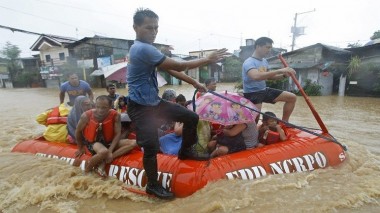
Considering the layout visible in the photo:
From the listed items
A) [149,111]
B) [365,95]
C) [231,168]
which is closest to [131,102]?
[149,111]

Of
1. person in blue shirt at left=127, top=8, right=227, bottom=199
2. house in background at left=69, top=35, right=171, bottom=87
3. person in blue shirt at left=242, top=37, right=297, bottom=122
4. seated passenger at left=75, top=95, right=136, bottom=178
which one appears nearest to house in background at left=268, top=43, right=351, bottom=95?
house in background at left=69, top=35, right=171, bottom=87

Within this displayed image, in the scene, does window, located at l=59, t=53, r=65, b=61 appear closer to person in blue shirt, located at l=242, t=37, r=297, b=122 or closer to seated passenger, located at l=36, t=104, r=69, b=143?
seated passenger, located at l=36, t=104, r=69, b=143

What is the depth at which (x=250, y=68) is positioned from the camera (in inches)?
167

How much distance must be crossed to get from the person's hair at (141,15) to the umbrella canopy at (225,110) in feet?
4.45

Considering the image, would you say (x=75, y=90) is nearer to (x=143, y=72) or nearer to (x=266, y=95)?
(x=143, y=72)

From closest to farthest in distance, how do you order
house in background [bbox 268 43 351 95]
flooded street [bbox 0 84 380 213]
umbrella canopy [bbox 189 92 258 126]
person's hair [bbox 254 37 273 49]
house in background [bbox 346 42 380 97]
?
flooded street [bbox 0 84 380 213] < umbrella canopy [bbox 189 92 258 126] < person's hair [bbox 254 37 273 49] < house in background [bbox 346 42 380 97] < house in background [bbox 268 43 351 95]

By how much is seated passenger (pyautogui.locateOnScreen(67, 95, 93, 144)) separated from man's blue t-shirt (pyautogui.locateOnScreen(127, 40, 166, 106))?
1911mm

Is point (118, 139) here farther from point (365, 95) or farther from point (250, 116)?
point (365, 95)

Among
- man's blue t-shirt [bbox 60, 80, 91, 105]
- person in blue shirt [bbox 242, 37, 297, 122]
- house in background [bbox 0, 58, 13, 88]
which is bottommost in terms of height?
house in background [bbox 0, 58, 13, 88]

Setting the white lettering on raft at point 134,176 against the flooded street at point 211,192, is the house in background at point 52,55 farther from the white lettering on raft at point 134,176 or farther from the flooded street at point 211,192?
the white lettering on raft at point 134,176

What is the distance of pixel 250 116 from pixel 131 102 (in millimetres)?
1553

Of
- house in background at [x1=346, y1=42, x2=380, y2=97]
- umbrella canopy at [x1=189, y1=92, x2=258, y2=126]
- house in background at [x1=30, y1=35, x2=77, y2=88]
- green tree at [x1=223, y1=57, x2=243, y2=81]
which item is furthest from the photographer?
green tree at [x1=223, y1=57, x2=243, y2=81]

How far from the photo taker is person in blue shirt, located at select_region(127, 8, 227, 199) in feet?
9.01

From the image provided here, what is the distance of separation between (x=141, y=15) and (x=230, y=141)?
203 centimetres
